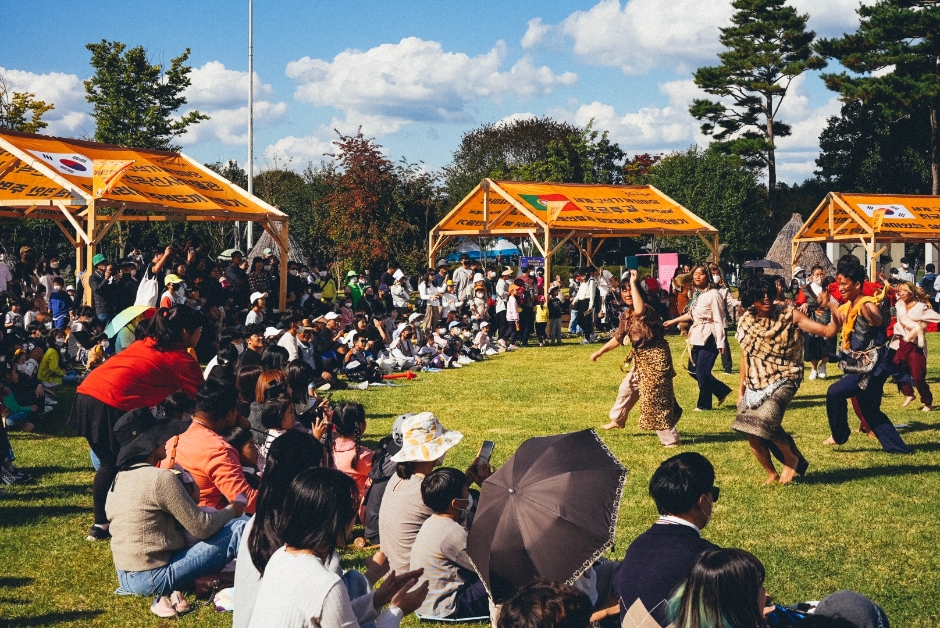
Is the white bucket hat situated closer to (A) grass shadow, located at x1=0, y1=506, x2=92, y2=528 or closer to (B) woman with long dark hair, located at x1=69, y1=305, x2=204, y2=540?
(B) woman with long dark hair, located at x1=69, y1=305, x2=204, y2=540

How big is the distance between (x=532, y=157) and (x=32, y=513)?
59.3 meters

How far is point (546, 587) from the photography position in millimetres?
2889

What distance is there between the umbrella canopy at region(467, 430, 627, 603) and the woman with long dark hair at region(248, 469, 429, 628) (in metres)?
1.04

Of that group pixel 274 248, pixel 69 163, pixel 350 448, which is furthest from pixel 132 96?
pixel 350 448

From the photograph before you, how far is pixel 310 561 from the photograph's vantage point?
313 cm

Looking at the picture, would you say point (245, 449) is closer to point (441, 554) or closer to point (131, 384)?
point (131, 384)

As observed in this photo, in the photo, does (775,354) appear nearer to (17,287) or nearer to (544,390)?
(544,390)

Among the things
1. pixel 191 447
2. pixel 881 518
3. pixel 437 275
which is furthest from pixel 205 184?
pixel 881 518

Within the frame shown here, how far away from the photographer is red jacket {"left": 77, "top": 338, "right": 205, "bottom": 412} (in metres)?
6.77

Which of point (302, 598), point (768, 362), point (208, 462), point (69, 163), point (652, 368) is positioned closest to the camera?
point (302, 598)

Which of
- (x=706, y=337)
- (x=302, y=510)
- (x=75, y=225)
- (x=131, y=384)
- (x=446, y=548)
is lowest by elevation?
(x=446, y=548)

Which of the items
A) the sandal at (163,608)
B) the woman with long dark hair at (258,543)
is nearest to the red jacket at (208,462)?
the sandal at (163,608)

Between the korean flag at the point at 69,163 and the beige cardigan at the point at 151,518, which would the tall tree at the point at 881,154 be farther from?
the beige cardigan at the point at 151,518

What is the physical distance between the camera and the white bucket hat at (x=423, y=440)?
5445 mm
